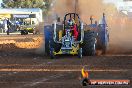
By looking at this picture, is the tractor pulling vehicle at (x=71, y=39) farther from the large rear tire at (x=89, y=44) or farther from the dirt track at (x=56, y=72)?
the dirt track at (x=56, y=72)

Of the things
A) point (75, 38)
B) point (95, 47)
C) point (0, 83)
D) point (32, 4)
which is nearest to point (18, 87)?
point (0, 83)

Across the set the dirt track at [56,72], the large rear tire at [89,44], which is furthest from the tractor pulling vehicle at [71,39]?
the dirt track at [56,72]

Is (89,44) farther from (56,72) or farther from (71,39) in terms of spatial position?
(56,72)

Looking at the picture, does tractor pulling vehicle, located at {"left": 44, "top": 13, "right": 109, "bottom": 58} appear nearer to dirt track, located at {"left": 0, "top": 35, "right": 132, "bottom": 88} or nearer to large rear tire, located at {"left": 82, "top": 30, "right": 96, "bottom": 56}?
large rear tire, located at {"left": 82, "top": 30, "right": 96, "bottom": 56}

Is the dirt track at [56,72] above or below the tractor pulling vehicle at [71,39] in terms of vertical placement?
below

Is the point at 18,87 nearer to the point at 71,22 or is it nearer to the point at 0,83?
the point at 0,83

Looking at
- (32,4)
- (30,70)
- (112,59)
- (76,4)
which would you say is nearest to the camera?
(30,70)

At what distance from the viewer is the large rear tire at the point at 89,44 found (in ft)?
71.9

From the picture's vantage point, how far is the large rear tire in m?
21.9

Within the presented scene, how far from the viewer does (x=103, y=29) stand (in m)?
23.2

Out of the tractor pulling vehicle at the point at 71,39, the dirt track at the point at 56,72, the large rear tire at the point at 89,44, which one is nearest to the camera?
the dirt track at the point at 56,72

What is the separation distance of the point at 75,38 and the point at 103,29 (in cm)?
199

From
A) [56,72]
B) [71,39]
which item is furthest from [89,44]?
[56,72]

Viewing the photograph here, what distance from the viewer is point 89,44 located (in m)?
22.0
